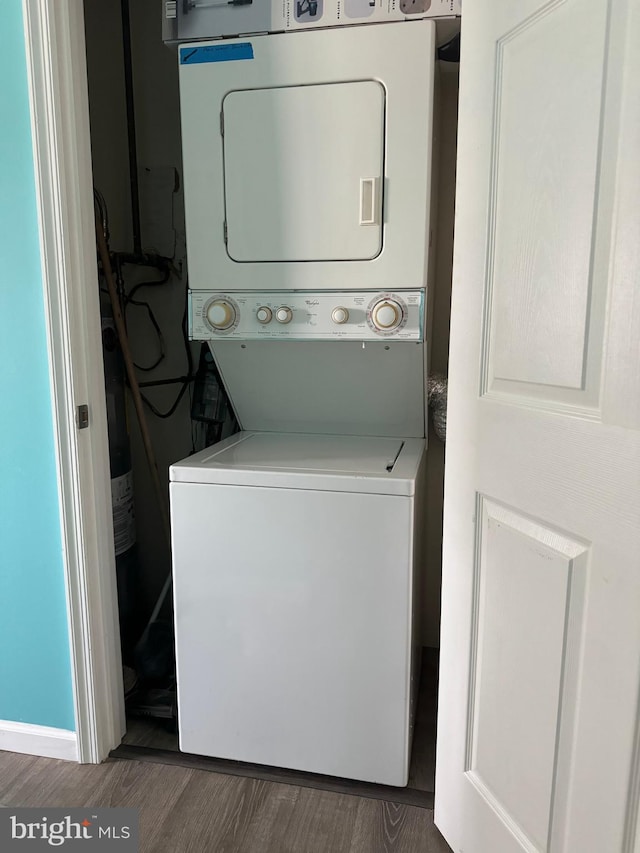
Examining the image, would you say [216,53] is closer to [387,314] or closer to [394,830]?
[387,314]

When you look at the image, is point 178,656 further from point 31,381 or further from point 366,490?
point 31,381

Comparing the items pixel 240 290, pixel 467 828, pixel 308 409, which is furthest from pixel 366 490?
pixel 467 828

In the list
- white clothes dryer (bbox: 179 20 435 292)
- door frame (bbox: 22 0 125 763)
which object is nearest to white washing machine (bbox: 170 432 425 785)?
door frame (bbox: 22 0 125 763)

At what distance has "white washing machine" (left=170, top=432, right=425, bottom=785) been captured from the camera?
1466 millimetres

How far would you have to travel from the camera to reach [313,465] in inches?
60.6

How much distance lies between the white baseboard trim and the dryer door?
4.88 ft

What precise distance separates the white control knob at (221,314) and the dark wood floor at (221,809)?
1269 millimetres

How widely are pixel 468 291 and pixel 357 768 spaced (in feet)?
4.14

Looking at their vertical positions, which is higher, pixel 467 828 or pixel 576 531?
pixel 576 531

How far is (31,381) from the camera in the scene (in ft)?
5.18

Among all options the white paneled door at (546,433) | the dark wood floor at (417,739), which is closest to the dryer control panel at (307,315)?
the white paneled door at (546,433)

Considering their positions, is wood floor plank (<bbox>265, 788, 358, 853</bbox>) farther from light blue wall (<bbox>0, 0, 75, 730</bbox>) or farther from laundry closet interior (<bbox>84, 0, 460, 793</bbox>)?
light blue wall (<bbox>0, 0, 75, 730</bbox>)

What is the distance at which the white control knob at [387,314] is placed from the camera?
60.5 inches

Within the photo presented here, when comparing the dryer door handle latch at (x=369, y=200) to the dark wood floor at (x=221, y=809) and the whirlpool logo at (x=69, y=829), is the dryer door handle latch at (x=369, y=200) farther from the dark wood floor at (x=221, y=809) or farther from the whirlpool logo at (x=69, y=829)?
the whirlpool logo at (x=69, y=829)
